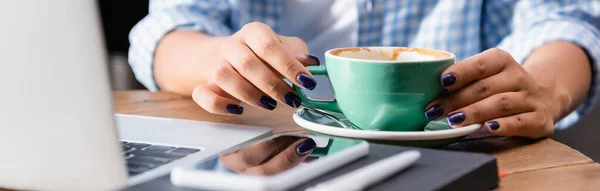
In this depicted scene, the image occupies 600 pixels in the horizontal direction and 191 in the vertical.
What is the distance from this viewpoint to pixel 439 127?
67cm

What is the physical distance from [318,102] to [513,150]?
0.19 metres

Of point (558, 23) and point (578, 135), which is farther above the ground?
point (558, 23)

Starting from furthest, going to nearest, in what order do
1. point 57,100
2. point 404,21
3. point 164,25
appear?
1. point 404,21
2. point 164,25
3. point 57,100

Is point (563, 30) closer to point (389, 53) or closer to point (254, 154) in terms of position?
point (389, 53)

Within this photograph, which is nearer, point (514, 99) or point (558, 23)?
point (514, 99)

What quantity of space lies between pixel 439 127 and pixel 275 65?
0.17 metres

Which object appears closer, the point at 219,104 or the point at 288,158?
the point at 288,158

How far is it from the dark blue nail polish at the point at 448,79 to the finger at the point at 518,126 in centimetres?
7

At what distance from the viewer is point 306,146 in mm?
492

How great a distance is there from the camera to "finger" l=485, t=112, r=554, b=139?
2.15 ft

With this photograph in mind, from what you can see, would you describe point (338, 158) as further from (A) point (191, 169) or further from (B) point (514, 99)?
(B) point (514, 99)

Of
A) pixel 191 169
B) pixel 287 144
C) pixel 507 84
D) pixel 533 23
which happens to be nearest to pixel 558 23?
pixel 533 23

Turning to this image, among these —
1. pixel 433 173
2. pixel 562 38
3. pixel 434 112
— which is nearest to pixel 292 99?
pixel 434 112

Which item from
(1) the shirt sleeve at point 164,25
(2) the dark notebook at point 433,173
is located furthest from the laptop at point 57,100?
(1) the shirt sleeve at point 164,25
